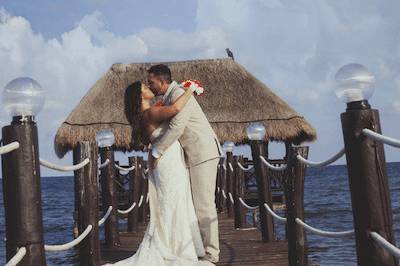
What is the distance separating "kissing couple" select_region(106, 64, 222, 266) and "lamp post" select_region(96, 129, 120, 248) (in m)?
1.12

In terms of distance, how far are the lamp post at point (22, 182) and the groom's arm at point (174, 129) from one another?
1853 mm

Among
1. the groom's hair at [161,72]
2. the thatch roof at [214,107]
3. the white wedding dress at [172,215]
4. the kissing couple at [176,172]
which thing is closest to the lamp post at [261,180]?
the kissing couple at [176,172]

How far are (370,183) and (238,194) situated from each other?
16.5ft

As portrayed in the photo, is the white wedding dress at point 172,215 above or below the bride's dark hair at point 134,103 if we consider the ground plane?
below

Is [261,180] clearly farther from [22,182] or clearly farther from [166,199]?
[22,182]

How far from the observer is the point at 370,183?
2285mm

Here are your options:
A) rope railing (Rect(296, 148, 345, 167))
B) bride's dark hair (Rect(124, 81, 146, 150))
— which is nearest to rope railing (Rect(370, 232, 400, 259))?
rope railing (Rect(296, 148, 345, 167))

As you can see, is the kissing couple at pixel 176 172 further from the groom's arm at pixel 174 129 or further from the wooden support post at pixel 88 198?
the wooden support post at pixel 88 198

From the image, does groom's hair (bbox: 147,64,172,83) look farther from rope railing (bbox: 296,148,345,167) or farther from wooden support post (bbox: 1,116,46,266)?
wooden support post (bbox: 1,116,46,266)

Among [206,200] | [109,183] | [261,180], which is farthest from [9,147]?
[261,180]

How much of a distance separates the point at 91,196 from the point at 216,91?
40.9 feet

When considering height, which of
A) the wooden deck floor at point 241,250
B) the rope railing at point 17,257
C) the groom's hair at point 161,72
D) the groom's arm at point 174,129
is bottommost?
the wooden deck floor at point 241,250

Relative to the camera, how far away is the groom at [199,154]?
4.32 meters

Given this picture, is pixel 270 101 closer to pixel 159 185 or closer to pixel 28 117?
pixel 159 185
